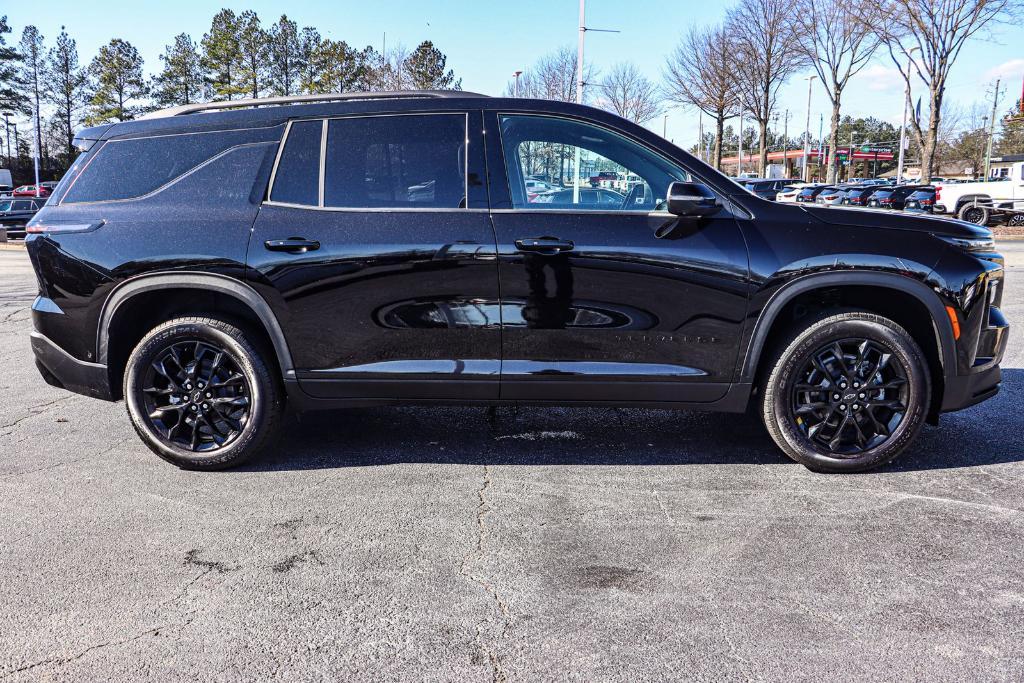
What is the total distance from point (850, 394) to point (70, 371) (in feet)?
13.2

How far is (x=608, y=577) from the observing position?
9.89 ft

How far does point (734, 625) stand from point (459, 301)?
6.47ft

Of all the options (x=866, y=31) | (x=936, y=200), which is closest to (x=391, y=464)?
(x=936, y=200)

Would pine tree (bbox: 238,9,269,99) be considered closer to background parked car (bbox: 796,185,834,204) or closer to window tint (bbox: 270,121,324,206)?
background parked car (bbox: 796,185,834,204)

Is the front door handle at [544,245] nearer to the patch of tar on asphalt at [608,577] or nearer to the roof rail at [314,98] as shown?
the roof rail at [314,98]

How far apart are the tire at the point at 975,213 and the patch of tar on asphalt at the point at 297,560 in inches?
1072

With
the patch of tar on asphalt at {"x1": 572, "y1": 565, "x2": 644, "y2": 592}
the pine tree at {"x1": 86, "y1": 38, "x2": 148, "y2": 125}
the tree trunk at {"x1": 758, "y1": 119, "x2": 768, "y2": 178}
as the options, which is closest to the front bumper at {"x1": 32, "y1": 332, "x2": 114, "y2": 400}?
the patch of tar on asphalt at {"x1": 572, "y1": 565, "x2": 644, "y2": 592}

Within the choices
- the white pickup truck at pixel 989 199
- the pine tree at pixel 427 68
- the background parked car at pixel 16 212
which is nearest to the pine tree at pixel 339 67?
the pine tree at pixel 427 68

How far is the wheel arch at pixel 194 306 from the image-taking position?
4.04m

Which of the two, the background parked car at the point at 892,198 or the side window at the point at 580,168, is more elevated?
the background parked car at the point at 892,198

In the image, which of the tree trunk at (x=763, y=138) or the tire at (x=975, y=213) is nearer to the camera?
the tire at (x=975, y=213)

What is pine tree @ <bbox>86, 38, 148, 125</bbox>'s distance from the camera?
2643 inches

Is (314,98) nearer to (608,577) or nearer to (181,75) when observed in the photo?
(608,577)

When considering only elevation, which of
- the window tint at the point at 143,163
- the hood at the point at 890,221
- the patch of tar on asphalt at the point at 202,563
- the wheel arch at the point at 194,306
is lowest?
the patch of tar on asphalt at the point at 202,563
